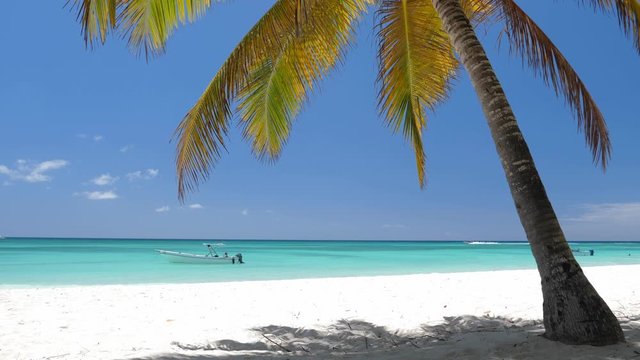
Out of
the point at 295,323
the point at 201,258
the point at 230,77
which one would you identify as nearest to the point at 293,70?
the point at 230,77

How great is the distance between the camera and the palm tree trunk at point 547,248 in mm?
3939

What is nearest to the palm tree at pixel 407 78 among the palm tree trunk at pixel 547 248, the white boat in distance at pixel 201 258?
the palm tree trunk at pixel 547 248

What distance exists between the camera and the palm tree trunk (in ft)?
12.9

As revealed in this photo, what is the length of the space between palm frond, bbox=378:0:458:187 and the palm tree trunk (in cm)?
273

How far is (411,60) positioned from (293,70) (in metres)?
1.73

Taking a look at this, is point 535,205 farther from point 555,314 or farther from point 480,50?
point 480,50

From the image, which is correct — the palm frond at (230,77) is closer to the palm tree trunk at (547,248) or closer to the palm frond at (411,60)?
the palm frond at (411,60)

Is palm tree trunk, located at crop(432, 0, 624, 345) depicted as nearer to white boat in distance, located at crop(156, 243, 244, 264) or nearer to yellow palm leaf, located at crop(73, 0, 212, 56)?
yellow palm leaf, located at crop(73, 0, 212, 56)

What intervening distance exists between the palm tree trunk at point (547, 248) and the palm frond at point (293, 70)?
2.74 meters

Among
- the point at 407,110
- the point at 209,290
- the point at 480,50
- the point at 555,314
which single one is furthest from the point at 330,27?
the point at 209,290

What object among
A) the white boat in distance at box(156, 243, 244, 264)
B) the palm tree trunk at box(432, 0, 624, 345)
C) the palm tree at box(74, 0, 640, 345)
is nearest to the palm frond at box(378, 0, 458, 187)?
the palm tree at box(74, 0, 640, 345)

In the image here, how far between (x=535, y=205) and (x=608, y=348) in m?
1.20

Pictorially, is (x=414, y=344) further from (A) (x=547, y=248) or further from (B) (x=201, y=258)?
(B) (x=201, y=258)

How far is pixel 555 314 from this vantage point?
4.06m
